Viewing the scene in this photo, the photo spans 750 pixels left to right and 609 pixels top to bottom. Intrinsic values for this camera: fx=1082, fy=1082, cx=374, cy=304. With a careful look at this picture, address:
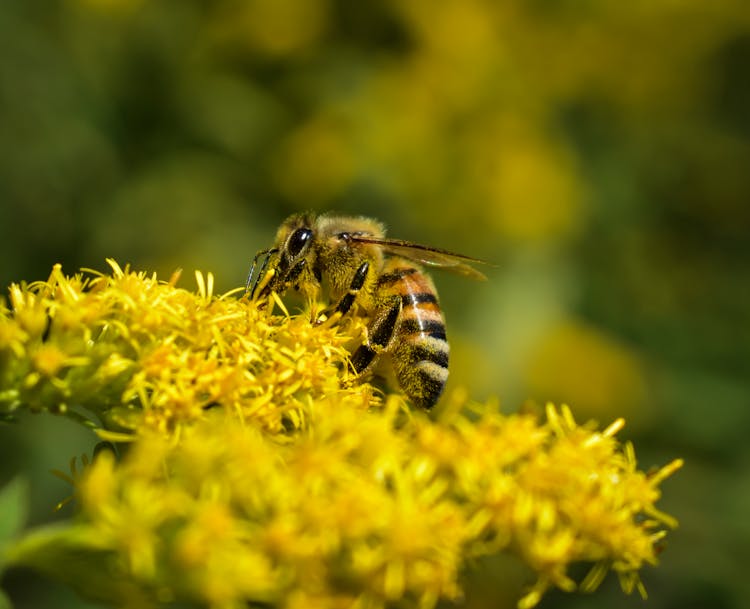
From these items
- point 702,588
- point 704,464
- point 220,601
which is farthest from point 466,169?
point 220,601

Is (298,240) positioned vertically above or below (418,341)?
above

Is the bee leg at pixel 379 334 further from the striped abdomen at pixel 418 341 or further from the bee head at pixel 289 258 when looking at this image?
the bee head at pixel 289 258

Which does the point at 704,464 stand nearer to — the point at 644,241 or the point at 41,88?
the point at 644,241

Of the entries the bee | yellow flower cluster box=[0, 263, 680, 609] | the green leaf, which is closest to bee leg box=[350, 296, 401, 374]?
the bee

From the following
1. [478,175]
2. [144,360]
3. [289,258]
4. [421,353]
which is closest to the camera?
[144,360]

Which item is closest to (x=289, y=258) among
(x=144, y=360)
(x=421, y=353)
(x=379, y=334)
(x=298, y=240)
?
(x=298, y=240)

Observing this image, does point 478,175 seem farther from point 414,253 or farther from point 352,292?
point 352,292
